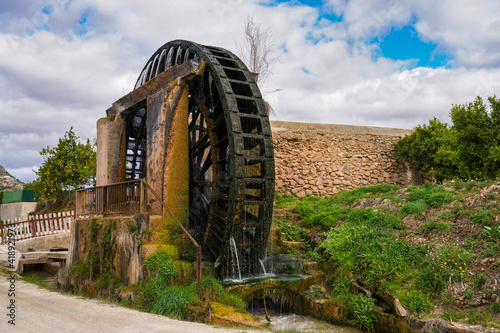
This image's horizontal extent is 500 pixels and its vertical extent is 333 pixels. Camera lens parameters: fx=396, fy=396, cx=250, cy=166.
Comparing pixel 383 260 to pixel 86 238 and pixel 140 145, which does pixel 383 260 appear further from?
pixel 140 145

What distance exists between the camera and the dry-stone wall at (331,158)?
15250mm

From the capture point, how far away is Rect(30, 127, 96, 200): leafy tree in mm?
20844

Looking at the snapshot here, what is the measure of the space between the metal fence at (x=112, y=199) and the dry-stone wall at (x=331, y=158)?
310 inches

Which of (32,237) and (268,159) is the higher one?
(268,159)

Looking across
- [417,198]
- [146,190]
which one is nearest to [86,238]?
[146,190]

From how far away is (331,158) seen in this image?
618 inches

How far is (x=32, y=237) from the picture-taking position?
46.8ft

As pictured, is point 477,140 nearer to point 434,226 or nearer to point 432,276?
point 434,226

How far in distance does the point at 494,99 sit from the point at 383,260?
7.23m

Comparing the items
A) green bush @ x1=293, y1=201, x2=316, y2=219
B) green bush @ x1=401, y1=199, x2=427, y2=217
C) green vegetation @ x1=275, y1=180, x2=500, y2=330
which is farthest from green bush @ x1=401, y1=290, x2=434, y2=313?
green bush @ x1=293, y1=201, x2=316, y2=219

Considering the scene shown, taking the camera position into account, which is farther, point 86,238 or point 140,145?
point 140,145

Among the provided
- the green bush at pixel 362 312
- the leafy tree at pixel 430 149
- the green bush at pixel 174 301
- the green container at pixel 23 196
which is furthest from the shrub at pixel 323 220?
the green container at pixel 23 196

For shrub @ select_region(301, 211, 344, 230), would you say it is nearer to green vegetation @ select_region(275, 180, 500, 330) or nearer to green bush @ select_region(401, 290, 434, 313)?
green vegetation @ select_region(275, 180, 500, 330)

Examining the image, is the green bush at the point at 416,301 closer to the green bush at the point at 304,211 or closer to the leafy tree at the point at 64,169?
the green bush at the point at 304,211
